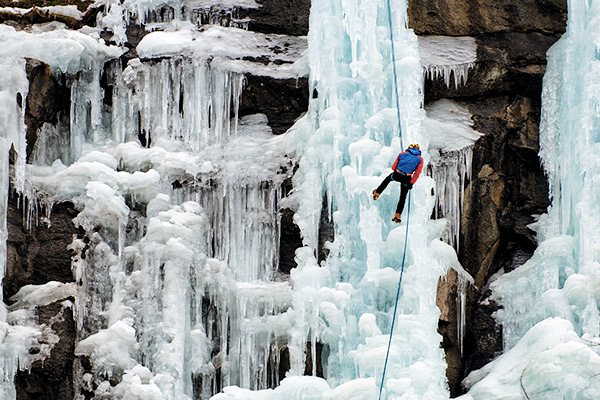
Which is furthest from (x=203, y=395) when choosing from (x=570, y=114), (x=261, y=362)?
(x=570, y=114)

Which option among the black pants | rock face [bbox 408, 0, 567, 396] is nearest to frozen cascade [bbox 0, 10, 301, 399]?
the black pants

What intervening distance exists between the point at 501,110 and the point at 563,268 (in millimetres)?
2262

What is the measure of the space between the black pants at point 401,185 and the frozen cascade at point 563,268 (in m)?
1.90

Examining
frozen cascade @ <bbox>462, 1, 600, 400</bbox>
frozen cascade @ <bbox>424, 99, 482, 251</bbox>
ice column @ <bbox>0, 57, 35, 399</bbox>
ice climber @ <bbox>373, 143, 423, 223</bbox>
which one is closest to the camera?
frozen cascade @ <bbox>462, 1, 600, 400</bbox>

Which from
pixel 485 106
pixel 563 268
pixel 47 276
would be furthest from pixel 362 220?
pixel 47 276

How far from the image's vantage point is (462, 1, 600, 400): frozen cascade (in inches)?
401

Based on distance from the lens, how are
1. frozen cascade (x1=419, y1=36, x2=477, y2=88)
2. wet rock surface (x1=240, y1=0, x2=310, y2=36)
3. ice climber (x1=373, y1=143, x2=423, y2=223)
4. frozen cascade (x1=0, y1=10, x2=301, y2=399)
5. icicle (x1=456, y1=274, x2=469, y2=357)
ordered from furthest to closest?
1. wet rock surface (x1=240, y1=0, x2=310, y2=36)
2. frozen cascade (x1=419, y1=36, x2=477, y2=88)
3. icicle (x1=456, y1=274, x2=469, y2=357)
4. frozen cascade (x1=0, y1=10, x2=301, y2=399)
5. ice climber (x1=373, y1=143, x2=423, y2=223)

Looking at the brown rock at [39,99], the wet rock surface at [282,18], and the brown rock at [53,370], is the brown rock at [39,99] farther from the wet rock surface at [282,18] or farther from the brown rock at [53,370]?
the wet rock surface at [282,18]

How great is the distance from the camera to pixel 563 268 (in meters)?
11.9

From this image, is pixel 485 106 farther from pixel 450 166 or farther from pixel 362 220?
pixel 362 220

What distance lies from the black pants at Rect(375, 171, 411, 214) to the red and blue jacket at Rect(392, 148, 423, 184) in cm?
6

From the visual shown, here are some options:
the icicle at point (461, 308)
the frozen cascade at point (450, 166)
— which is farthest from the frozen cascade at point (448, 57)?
the icicle at point (461, 308)

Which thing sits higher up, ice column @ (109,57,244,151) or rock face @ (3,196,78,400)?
ice column @ (109,57,244,151)

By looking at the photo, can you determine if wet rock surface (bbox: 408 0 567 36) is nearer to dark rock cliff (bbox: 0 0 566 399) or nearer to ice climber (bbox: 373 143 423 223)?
dark rock cliff (bbox: 0 0 566 399)
